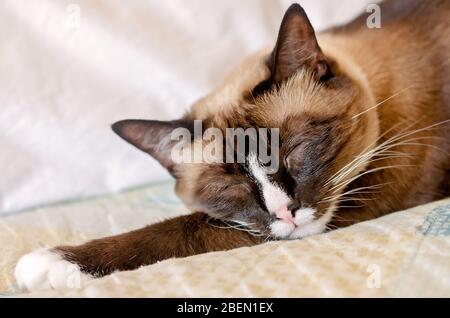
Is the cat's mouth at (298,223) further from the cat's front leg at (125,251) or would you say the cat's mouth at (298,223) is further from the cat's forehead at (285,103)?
the cat's forehead at (285,103)

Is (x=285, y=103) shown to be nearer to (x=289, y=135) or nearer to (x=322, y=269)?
(x=289, y=135)

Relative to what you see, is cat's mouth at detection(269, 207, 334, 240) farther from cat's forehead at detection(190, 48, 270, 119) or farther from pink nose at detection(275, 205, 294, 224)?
cat's forehead at detection(190, 48, 270, 119)

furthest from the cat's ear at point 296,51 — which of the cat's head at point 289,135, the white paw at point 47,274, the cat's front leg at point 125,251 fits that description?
the white paw at point 47,274

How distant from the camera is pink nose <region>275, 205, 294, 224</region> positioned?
1.25m

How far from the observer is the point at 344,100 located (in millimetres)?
1360

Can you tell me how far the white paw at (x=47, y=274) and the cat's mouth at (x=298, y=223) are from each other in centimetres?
40

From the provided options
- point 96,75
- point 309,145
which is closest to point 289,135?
point 309,145

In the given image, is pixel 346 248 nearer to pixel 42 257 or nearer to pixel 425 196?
pixel 425 196

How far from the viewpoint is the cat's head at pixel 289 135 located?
50.0 inches

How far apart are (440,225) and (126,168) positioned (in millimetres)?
1075

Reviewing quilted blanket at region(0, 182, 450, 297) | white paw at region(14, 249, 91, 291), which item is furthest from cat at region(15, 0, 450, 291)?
quilted blanket at region(0, 182, 450, 297)

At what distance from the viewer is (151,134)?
147cm

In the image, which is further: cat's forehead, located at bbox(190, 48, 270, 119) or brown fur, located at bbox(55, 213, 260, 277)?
cat's forehead, located at bbox(190, 48, 270, 119)

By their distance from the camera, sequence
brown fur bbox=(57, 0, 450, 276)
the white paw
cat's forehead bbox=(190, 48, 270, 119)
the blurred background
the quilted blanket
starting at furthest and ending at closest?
the blurred background < cat's forehead bbox=(190, 48, 270, 119) < brown fur bbox=(57, 0, 450, 276) < the white paw < the quilted blanket
